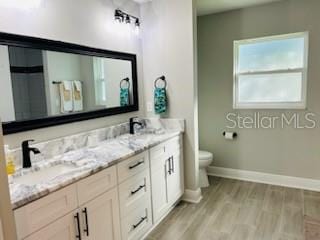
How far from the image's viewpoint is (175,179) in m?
2.76

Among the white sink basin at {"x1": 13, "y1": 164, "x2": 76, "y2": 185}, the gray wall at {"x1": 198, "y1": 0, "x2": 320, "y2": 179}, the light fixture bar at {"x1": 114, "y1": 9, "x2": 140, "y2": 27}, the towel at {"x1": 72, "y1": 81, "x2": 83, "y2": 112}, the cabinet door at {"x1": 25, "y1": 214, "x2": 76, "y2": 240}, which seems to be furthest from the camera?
the gray wall at {"x1": 198, "y1": 0, "x2": 320, "y2": 179}

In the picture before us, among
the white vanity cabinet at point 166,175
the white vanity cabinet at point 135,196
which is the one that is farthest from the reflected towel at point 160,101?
the white vanity cabinet at point 135,196

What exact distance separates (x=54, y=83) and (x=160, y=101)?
1255mm

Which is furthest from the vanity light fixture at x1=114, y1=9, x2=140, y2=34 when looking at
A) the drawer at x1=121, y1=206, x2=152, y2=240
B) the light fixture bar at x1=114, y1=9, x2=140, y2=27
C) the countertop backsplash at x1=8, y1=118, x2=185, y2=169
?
the drawer at x1=121, y1=206, x2=152, y2=240

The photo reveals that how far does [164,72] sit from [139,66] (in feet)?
1.07

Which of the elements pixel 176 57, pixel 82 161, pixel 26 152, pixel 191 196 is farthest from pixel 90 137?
pixel 191 196

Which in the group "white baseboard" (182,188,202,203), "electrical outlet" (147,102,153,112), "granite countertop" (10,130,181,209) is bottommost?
"white baseboard" (182,188,202,203)

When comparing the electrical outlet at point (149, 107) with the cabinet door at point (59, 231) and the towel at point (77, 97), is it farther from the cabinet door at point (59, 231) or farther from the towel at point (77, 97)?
the cabinet door at point (59, 231)

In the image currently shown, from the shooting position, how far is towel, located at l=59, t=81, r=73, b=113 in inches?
81.9

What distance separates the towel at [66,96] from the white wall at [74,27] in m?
0.15

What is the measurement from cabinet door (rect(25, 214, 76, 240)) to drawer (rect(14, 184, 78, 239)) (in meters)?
0.03

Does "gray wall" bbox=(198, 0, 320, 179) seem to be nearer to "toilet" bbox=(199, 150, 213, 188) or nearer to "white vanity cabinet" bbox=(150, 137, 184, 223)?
"toilet" bbox=(199, 150, 213, 188)

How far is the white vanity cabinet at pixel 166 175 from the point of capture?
238 cm

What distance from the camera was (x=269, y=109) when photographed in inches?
131
